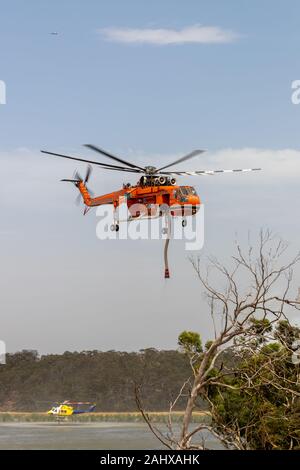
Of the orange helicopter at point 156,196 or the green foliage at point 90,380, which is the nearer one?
the orange helicopter at point 156,196

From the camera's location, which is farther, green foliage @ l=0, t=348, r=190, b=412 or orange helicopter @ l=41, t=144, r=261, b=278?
green foliage @ l=0, t=348, r=190, b=412

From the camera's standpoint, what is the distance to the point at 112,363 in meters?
160

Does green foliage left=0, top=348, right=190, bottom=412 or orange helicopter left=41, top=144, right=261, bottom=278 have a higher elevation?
orange helicopter left=41, top=144, right=261, bottom=278

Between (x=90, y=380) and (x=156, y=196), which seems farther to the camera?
(x=90, y=380)

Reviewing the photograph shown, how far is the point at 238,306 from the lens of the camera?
15.0 metres

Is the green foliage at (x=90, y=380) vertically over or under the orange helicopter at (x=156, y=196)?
under

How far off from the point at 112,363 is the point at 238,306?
5759 inches

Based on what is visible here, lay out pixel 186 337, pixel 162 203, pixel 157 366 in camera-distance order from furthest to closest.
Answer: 1. pixel 157 366
2. pixel 186 337
3. pixel 162 203

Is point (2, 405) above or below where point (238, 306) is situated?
below
